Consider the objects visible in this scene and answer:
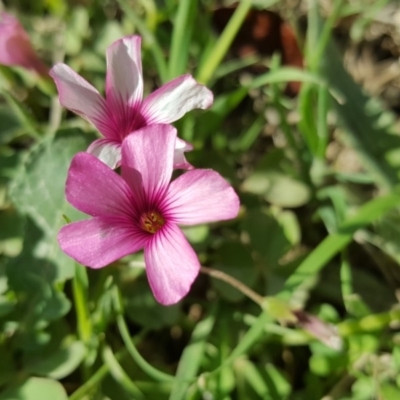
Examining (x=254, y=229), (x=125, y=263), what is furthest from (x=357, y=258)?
(x=125, y=263)

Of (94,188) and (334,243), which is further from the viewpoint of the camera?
(334,243)

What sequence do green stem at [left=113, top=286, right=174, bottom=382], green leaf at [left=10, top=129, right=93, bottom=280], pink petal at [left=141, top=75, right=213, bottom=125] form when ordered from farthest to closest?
green leaf at [left=10, top=129, right=93, bottom=280]
green stem at [left=113, top=286, right=174, bottom=382]
pink petal at [left=141, top=75, right=213, bottom=125]

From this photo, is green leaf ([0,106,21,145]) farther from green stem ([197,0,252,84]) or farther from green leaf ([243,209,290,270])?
green leaf ([243,209,290,270])

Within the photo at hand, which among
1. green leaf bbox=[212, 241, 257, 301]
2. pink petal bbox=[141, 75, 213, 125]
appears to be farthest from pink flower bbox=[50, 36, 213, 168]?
green leaf bbox=[212, 241, 257, 301]

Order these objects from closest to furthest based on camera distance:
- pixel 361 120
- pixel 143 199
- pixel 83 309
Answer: pixel 143 199 < pixel 83 309 < pixel 361 120

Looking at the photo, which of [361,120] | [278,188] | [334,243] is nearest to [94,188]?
Result: [334,243]

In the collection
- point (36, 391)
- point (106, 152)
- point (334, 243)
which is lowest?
point (36, 391)

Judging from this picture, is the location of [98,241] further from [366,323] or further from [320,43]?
[320,43]

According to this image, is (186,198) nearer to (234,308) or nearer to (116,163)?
(116,163)
